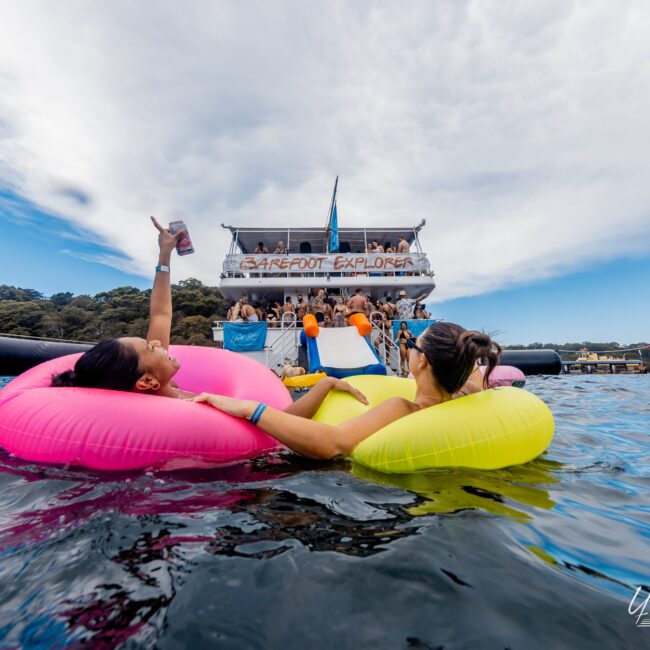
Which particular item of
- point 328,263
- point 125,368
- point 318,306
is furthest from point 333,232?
point 125,368

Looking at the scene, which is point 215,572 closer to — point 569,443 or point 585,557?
point 585,557

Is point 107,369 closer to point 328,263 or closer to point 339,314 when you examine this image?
point 339,314

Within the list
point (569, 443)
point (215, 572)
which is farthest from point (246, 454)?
point (569, 443)

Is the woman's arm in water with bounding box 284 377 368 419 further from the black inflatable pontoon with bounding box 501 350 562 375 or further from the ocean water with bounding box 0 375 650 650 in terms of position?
the black inflatable pontoon with bounding box 501 350 562 375

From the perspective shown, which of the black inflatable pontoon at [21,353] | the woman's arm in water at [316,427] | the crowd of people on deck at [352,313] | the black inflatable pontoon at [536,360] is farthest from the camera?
the crowd of people on deck at [352,313]

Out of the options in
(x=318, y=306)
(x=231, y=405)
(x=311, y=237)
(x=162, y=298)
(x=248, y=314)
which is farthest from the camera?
(x=311, y=237)

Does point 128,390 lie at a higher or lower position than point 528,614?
higher

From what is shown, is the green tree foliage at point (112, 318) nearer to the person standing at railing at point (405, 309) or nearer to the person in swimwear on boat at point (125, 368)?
the person standing at railing at point (405, 309)

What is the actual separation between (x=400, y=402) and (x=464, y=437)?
438 mm

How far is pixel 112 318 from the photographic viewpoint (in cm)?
2942

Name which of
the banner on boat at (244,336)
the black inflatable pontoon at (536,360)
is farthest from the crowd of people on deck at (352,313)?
the black inflatable pontoon at (536,360)

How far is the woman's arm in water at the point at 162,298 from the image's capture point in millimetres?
2592

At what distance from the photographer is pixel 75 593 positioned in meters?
0.87

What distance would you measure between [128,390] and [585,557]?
230 cm
